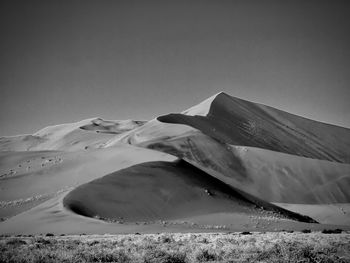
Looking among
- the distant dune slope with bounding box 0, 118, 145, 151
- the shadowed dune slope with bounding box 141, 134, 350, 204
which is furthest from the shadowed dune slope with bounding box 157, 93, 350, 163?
the distant dune slope with bounding box 0, 118, 145, 151

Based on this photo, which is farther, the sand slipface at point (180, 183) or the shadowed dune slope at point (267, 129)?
the shadowed dune slope at point (267, 129)

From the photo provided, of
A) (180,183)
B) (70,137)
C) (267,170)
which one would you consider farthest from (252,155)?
(70,137)

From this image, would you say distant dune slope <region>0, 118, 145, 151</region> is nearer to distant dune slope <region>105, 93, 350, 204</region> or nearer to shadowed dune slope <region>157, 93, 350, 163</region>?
shadowed dune slope <region>157, 93, 350, 163</region>

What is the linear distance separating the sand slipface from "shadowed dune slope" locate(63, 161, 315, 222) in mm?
78

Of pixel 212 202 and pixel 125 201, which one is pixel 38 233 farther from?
pixel 212 202

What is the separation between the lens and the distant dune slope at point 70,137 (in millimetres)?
89562

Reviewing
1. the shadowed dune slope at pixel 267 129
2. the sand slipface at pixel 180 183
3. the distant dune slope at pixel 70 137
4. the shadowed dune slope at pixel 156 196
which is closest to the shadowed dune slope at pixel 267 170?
the sand slipface at pixel 180 183

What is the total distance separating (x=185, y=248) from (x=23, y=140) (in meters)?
108

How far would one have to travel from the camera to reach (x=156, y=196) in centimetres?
3306

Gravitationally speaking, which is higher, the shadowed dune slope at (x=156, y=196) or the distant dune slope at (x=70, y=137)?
the distant dune slope at (x=70, y=137)

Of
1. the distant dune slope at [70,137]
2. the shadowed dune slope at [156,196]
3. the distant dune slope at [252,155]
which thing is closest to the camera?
the shadowed dune slope at [156,196]

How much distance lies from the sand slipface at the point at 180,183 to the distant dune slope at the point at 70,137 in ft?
79.1

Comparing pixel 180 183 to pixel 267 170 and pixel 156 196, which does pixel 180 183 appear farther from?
pixel 267 170

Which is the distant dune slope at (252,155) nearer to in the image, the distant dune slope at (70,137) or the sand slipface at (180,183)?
the sand slipface at (180,183)
